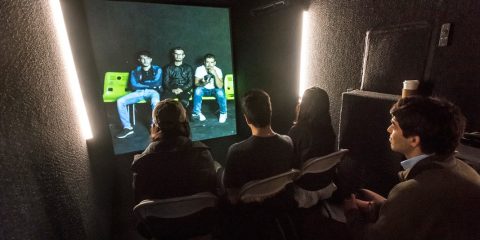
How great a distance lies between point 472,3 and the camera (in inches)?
52.6

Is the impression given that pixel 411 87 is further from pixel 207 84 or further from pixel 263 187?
pixel 207 84

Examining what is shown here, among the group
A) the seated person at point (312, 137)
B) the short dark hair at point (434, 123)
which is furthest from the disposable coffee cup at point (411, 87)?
the short dark hair at point (434, 123)

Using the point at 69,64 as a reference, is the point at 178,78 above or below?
below

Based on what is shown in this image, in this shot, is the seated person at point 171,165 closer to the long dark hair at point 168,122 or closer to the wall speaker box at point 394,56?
the long dark hair at point 168,122

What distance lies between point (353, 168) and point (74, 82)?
2352mm

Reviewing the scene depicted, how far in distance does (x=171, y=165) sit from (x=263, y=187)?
53 centimetres

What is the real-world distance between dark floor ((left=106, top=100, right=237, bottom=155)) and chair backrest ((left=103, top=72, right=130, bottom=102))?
9 cm

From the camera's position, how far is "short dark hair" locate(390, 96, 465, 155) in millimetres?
985

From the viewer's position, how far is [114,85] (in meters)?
2.23

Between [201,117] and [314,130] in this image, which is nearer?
[314,130]

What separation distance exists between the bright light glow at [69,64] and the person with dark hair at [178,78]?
90cm

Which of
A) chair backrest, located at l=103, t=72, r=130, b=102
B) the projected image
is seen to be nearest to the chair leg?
the projected image

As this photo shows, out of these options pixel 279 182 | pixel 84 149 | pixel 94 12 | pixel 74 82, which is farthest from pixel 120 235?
pixel 94 12

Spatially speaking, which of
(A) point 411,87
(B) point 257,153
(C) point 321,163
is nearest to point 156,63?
(B) point 257,153
